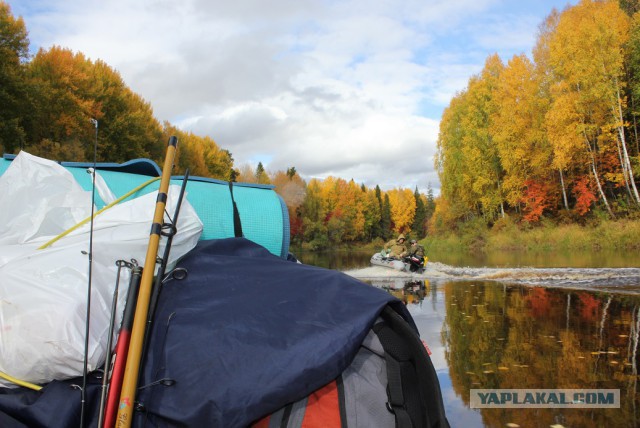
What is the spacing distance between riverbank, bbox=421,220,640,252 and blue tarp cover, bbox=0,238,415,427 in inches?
1058

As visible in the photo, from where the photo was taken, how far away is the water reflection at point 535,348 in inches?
159

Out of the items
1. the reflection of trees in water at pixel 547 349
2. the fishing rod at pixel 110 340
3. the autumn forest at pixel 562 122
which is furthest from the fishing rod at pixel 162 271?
the autumn forest at pixel 562 122

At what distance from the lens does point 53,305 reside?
7.57 feet

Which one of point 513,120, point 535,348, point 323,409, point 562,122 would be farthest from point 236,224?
point 513,120

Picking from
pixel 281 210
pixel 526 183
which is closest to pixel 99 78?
pixel 526 183

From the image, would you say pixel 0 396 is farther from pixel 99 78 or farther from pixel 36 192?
pixel 99 78

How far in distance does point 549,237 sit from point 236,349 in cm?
3301

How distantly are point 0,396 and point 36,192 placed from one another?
124cm

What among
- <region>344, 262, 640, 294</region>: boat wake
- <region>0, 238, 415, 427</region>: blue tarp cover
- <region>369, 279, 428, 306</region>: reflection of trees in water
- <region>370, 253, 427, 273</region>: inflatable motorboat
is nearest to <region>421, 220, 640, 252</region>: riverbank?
<region>344, 262, 640, 294</region>: boat wake

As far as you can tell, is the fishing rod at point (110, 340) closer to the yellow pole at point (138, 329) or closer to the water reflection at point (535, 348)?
the yellow pole at point (138, 329)

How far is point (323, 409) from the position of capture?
7.80 ft

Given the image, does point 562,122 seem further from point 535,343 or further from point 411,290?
point 535,343

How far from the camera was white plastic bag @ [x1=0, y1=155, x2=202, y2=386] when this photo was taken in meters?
2.27

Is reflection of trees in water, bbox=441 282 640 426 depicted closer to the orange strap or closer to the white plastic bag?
the orange strap
